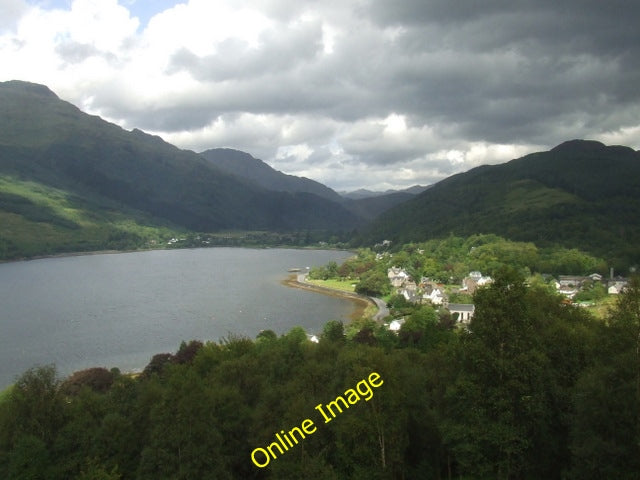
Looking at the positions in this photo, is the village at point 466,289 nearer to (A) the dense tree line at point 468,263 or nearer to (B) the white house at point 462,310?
(B) the white house at point 462,310

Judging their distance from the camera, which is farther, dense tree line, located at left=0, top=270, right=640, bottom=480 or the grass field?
the grass field

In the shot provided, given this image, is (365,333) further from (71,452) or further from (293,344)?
(71,452)

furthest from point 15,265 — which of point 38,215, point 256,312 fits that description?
point 256,312

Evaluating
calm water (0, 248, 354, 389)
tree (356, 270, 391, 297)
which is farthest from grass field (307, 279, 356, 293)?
calm water (0, 248, 354, 389)

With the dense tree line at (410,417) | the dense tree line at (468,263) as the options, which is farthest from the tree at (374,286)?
the dense tree line at (410,417)

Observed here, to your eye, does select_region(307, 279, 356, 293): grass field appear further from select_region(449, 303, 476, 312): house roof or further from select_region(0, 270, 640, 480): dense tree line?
select_region(0, 270, 640, 480): dense tree line

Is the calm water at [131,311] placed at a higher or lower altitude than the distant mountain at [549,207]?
lower

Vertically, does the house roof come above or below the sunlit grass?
above
